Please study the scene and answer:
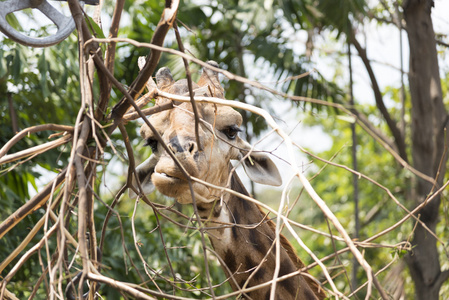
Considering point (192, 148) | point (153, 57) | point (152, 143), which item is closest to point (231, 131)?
point (152, 143)

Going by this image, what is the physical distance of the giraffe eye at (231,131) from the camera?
306 centimetres

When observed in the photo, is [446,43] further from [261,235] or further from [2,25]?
[2,25]

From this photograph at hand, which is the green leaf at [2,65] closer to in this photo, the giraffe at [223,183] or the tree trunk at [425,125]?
the giraffe at [223,183]

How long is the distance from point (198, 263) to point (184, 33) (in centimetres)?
344

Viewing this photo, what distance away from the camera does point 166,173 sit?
2.60 meters

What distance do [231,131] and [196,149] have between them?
524 mm

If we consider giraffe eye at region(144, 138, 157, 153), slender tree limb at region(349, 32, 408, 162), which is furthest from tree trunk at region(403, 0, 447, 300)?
giraffe eye at region(144, 138, 157, 153)

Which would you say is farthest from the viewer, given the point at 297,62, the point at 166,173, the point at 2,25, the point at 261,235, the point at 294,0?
the point at 297,62

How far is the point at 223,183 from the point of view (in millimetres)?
3092

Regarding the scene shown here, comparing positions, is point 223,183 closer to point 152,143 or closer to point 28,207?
point 152,143

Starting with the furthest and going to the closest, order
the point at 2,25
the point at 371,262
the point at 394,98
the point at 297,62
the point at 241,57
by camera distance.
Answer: the point at 394,98
the point at 371,262
the point at 241,57
the point at 297,62
the point at 2,25

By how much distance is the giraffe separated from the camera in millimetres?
2703

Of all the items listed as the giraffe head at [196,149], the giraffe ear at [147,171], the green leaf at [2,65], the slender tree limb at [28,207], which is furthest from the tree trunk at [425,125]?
the slender tree limb at [28,207]

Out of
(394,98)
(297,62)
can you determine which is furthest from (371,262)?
(297,62)
